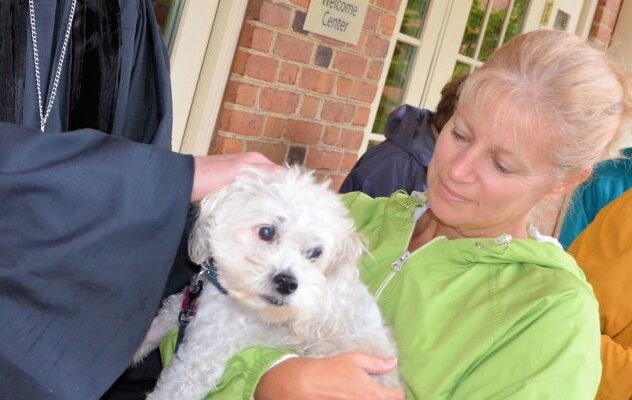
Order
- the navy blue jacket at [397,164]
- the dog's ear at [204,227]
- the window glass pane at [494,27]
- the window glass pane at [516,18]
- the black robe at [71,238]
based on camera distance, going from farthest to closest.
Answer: the window glass pane at [516,18] < the window glass pane at [494,27] < the navy blue jacket at [397,164] < the dog's ear at [204,227] < the black robe at [71,238]

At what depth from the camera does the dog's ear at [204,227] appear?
5.32ft

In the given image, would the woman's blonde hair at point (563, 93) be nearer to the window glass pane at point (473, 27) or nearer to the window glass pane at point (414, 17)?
the window glass pane at point (414, 17)

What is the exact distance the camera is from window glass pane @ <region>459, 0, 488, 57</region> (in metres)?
4.79

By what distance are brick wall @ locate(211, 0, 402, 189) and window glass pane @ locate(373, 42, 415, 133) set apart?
0.51 meters

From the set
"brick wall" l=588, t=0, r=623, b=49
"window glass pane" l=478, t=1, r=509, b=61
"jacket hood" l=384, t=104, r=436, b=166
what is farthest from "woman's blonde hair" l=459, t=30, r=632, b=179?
"brick wall" l=588, t=0, r=623, b=49

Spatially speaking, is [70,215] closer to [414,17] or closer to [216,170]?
[216,170]

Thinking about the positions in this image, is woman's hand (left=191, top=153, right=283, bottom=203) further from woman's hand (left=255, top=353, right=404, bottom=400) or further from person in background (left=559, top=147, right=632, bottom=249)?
person in background (left=559, top=147, right=632, bottom=249)

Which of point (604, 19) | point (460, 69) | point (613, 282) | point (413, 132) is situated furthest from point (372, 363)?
point (604, 19)

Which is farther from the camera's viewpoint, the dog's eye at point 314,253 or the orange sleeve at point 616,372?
the orange sleeve at point 616,372

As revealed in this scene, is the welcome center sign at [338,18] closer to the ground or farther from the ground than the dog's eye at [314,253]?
farther from the ground

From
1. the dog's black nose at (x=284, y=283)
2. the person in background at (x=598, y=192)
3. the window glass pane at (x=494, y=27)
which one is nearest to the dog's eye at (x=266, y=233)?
the dog's black nose at (x=284, y=283)

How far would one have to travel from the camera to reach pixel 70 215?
1.30 meters

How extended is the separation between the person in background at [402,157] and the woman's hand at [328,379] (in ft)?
4.33

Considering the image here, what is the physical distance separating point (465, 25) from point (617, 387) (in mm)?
2920
